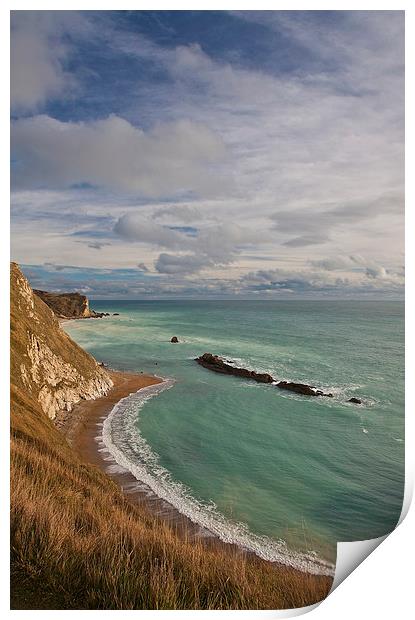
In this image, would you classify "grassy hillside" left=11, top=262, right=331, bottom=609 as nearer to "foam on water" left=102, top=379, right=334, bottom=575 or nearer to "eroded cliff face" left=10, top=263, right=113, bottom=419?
"foam on water" left=102, top=379, right=334, bottom=575

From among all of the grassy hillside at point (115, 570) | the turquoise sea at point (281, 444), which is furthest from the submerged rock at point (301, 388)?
the grassy hillside at point (115, 570)

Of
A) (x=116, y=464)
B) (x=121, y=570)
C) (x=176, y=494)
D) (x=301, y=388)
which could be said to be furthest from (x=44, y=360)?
(x=301, y=388)

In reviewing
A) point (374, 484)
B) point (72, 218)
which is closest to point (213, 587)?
point (72, 218)

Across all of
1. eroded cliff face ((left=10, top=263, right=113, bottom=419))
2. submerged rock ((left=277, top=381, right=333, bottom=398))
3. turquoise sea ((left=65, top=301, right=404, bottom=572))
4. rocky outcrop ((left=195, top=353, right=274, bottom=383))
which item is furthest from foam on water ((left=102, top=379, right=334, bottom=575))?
rocky outcrop ((left=195, top=353, right=274, bottom=383))

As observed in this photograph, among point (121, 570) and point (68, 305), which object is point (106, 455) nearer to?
point (121, 570)

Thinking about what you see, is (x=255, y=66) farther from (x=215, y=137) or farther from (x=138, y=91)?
(x=138, y=91)
